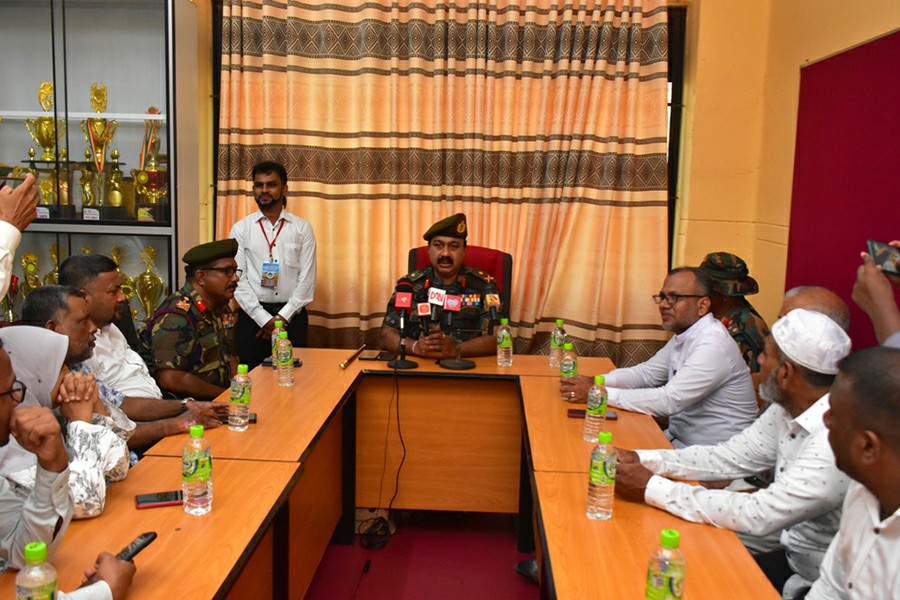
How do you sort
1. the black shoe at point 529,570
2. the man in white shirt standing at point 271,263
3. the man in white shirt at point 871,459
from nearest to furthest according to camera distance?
the man in white shirt at point 871,459 < the black shoe at point 529,570 < the man in white shirt standing at point 271,263

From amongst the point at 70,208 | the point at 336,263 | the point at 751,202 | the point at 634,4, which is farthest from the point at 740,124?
the point at 70,208

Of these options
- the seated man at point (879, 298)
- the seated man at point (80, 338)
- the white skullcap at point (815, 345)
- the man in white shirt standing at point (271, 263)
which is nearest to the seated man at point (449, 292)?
the man in white shirt standing at point (271, 263)

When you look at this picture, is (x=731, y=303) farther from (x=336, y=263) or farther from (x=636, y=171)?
(x=336, y=263)

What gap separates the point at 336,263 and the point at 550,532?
337cm

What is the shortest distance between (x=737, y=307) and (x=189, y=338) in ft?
8.44

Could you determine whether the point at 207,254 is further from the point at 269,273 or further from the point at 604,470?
the point at 604,470

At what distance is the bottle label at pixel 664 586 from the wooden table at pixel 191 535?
2.99 ft

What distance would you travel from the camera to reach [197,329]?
3.36 metres

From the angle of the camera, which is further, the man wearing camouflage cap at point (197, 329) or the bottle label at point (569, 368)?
the bottle label at point (569, 368)

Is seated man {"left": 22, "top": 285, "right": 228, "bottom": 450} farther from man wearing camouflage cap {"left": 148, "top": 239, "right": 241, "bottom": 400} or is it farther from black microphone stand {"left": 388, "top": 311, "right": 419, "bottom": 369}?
black microphone stand {"left": 388, "top": 311, "right": 419, "bottom": 369}

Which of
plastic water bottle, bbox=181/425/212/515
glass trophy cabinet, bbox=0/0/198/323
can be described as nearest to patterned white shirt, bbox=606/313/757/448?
plastic water bottle, bbox=181/425/212/515

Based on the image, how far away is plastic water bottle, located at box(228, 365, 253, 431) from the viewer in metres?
2.65

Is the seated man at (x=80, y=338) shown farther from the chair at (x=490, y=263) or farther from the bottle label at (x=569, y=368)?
the chair at (x=490, y=263)

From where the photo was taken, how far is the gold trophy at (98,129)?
15.9 ft
